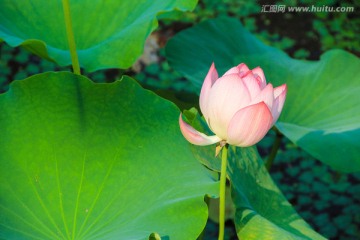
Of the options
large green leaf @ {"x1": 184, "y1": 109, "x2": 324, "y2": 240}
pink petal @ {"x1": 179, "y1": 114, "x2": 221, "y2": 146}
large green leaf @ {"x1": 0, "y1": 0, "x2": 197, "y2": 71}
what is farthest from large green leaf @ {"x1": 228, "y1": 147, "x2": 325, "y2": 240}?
large green leaf @ {"x1": 0, "y1": 0, "x2": 197, "y2": 71}

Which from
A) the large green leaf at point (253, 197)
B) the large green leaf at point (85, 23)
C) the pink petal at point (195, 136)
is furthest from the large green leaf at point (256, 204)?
the large green leaf at point (85, 23)

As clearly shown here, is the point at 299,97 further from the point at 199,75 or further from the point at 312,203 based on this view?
the point at 312,203

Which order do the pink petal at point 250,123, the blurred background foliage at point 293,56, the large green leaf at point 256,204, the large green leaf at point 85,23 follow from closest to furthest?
the pink petal at point 250,123 < the large green leaf at point 256,204 < the large green leaf at point 85,23 < the blurred background foliage at point 293,56

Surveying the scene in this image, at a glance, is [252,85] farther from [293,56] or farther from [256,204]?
[293,56]

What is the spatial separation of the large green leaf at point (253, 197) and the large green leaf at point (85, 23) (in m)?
0.28

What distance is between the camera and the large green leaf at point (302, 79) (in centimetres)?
166

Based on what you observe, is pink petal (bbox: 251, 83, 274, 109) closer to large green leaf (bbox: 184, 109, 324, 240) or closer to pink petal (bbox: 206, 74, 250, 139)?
pink petal (bbox: 206, 74, 250, 139)

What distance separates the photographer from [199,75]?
Answer: 5.99ft

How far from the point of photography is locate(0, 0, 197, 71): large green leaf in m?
1.55

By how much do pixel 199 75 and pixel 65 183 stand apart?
2.18ft

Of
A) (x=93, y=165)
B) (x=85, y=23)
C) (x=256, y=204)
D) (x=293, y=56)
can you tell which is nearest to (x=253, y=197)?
(x=256, y=204)

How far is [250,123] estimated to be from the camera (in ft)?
3.31

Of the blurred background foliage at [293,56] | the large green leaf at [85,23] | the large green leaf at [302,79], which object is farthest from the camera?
the blurred background foliage at [293,56]

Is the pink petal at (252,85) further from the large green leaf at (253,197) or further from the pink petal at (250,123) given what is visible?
the large green leaf at (253,197)
